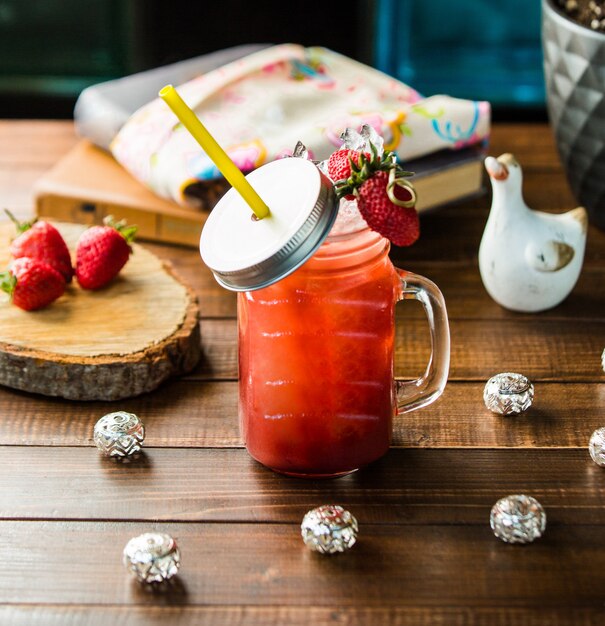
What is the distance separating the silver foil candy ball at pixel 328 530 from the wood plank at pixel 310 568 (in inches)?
0.4

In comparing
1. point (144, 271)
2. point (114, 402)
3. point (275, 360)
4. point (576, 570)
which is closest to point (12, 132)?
point (144, 271)

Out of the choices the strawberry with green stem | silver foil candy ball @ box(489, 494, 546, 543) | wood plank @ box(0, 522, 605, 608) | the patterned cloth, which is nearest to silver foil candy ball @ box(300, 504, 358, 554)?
wood plank @ box(0, 522, 605, 608)

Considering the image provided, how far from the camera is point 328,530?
2.67ft

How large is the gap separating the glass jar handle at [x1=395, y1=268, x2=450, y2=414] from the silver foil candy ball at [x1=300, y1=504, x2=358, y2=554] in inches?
6.0

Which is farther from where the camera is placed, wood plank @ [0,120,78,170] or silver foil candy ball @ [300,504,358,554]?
wood plank @ [0,120,78,170]

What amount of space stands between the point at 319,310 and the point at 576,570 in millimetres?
294

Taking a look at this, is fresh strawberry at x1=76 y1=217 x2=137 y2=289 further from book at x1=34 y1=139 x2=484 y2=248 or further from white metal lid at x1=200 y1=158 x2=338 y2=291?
white metal lid at x1=200 y1=158 x2=338 y2=291

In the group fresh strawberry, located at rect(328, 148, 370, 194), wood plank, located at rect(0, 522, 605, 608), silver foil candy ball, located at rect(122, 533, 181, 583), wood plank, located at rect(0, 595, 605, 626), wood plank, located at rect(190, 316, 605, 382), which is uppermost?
fresh strawberry, located at rect(328, 148, 370, 194)

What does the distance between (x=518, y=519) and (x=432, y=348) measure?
0.18 m

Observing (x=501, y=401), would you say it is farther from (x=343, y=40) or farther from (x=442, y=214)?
(x=343, y=40)

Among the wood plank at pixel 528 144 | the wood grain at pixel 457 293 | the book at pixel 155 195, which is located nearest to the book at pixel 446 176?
the book at pixel 155 195

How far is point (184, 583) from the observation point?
0.80m

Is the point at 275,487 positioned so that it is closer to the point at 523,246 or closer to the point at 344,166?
the point at 344,166

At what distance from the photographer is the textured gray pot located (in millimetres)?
1234
